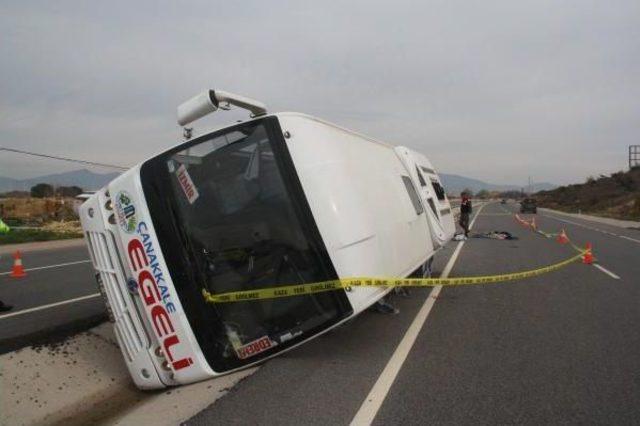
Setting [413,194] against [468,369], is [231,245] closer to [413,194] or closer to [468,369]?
[468,369]

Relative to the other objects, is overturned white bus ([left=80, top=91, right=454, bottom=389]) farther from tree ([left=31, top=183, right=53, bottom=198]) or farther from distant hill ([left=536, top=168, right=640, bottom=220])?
distant hill ([left=536, top=168, right=640, bottom=220])

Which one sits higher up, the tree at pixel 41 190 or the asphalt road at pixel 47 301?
the tree at pixel 41 190

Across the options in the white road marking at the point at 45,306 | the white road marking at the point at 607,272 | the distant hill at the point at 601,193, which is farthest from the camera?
the distant hill at the point at 601,193

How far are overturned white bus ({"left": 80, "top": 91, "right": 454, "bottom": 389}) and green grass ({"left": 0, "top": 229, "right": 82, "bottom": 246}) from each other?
57.2 feet

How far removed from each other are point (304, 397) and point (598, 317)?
4562mm

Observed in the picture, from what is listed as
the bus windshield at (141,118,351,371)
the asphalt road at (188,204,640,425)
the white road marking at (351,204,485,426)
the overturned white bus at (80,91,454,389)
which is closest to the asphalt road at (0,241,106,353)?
the overturned white bus at (80,91,454,389)

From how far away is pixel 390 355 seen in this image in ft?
17.2

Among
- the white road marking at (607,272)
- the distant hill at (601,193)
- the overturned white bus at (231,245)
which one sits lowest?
the distant hill at (601,193)

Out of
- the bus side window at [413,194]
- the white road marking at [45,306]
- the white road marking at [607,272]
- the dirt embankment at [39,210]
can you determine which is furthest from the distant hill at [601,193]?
the white road marking at [45,306]

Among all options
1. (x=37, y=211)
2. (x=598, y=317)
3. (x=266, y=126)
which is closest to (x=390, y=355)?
(x=266, y=126)

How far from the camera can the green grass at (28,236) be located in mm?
19875

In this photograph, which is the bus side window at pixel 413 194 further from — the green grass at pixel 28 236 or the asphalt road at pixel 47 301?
the green grass at pixel 28 236

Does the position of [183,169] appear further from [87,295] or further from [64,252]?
[64,252]

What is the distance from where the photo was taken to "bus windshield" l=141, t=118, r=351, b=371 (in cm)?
431
